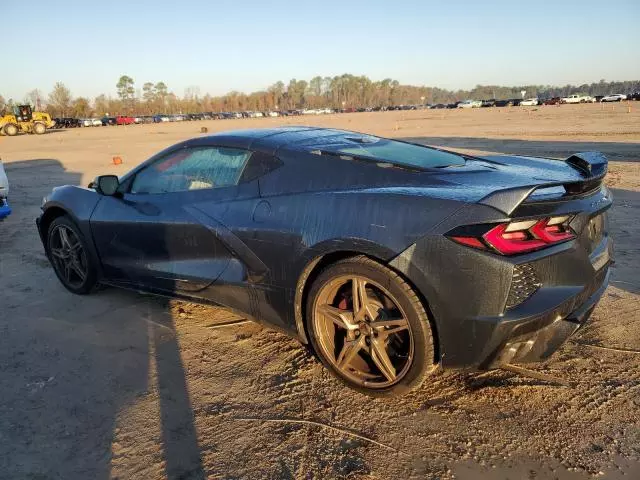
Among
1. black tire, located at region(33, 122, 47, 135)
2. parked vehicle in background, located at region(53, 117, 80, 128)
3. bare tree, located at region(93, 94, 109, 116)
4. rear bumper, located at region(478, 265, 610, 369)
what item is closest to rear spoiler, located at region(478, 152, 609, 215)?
rear bumper, located at region(478, 265, 610, 369)

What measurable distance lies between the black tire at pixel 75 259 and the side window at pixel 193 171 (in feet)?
2.57

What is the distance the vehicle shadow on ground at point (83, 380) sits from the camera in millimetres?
2307

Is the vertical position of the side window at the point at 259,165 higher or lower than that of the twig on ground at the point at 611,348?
higher

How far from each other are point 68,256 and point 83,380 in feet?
5.78

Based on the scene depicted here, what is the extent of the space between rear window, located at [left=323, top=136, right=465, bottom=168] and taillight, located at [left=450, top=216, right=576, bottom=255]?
76cm

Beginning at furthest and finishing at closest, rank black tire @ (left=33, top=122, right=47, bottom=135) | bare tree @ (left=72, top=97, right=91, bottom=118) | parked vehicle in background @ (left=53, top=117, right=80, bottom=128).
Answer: bare tree @ (left=72, top=97, right=91, bottom=118) → parked vehicle in background @ (left=53, top=117, right=80, bottom=128) → black tire @ (left=33, top=122, right=47, bottom=135)

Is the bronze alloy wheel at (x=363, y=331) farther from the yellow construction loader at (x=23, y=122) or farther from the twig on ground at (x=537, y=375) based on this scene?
the yellow construction loader at (x=23, y=122)

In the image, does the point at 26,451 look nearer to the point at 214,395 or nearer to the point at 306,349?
the point at 214,395

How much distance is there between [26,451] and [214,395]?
946 millimetres

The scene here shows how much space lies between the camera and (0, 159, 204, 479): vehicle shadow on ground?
2.31 m

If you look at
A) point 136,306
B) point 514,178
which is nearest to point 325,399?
point 514,178

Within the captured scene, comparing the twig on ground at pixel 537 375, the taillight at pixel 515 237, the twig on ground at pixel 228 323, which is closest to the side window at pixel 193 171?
the twig on ground at pixel 228 323

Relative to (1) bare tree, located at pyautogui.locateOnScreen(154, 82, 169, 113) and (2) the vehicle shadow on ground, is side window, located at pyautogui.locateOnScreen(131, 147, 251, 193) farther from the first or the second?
(1) bare tree, located at pyautogui.locateOnScreen(154, 82, 169, 113)

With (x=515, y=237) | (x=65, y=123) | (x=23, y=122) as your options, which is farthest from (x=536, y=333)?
(x=65, y=123)
